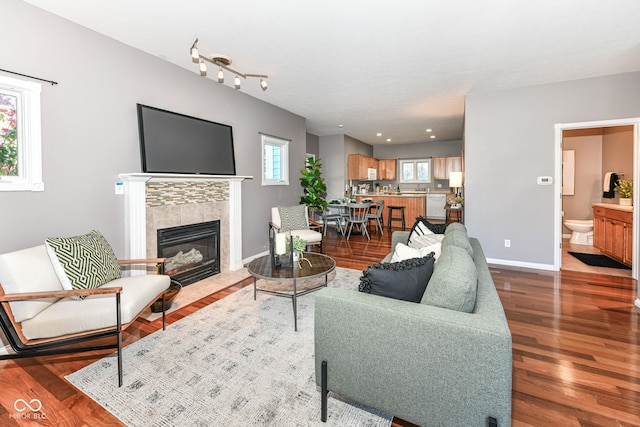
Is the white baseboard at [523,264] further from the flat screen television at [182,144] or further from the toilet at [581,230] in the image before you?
the flat screen television at [182,144]

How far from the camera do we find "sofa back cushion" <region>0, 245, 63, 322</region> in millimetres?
1881

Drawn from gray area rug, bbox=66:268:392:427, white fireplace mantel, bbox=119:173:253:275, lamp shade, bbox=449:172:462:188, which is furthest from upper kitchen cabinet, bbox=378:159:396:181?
gray area rug, bbox=66:268:392:427

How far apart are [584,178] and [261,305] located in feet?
22.9

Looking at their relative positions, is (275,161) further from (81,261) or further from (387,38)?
(81,261)

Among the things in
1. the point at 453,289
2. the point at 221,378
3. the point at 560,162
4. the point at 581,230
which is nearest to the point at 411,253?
the point at 453,289

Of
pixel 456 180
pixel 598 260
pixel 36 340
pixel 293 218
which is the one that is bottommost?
pixel 598 260

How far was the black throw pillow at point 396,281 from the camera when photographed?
5.17 ft

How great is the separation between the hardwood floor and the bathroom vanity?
3.66 feet

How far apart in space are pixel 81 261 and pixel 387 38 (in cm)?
326

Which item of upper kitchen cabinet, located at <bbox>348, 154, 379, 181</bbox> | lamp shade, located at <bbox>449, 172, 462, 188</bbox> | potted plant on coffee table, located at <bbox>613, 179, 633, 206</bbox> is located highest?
upper kitchen cabinet, located at <bbox>348, 154, 379, 181</bbox>

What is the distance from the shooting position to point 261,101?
4.98 metres

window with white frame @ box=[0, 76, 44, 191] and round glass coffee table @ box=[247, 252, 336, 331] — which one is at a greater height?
window with white frame @ box=[0, 76, 44, 191]

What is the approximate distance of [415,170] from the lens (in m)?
10.5

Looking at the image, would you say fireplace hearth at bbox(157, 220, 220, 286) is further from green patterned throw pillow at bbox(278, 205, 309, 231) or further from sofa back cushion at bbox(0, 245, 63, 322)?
sofa back cushion at bbox(0, 245, 63, 322)
